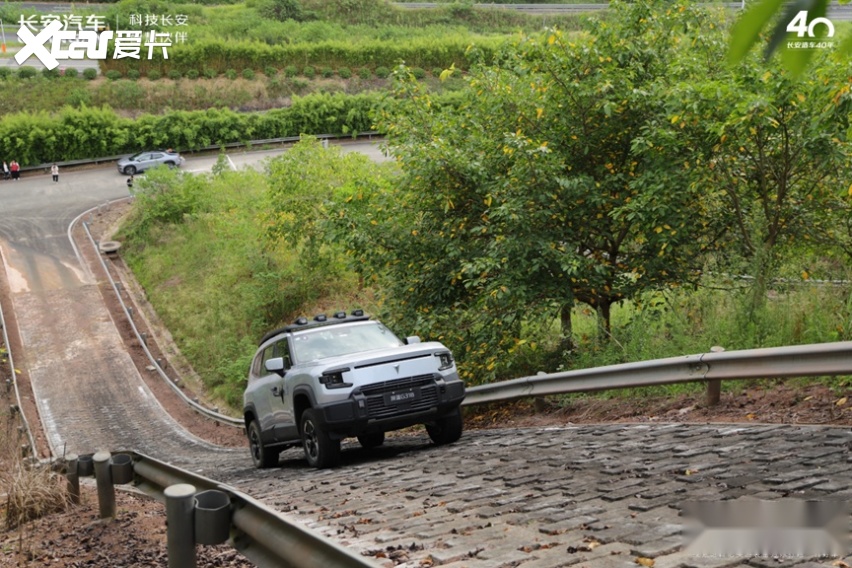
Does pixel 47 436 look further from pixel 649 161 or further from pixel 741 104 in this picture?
pixel 741 104

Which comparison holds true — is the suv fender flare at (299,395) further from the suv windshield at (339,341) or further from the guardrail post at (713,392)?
the guardrail post at (713,392)

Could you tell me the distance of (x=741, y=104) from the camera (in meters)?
12.1

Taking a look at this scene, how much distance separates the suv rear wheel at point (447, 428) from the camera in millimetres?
11766

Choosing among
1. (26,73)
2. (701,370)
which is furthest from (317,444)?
(26,73)

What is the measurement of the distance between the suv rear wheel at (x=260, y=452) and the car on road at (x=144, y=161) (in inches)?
1834

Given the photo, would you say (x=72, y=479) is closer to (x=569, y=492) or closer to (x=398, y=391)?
(x=398, y=391)

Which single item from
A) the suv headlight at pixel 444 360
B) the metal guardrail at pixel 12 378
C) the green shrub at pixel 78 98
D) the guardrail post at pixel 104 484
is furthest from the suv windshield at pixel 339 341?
the green shrub at pixel 78 98

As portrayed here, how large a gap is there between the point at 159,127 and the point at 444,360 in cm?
5452

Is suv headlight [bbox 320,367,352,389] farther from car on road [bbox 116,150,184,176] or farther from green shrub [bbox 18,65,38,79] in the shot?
green shrub [bbox 18,65,38,79]

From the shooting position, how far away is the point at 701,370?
9781 mm

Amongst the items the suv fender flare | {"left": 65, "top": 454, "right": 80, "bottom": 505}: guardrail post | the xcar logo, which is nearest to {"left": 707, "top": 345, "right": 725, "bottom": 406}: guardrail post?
the suv fender flare

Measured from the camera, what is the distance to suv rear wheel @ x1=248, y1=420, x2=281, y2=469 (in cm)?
1352

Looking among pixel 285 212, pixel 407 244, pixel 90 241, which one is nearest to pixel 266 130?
pixel 90 241

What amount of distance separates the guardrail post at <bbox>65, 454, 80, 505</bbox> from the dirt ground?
0.17 meters
